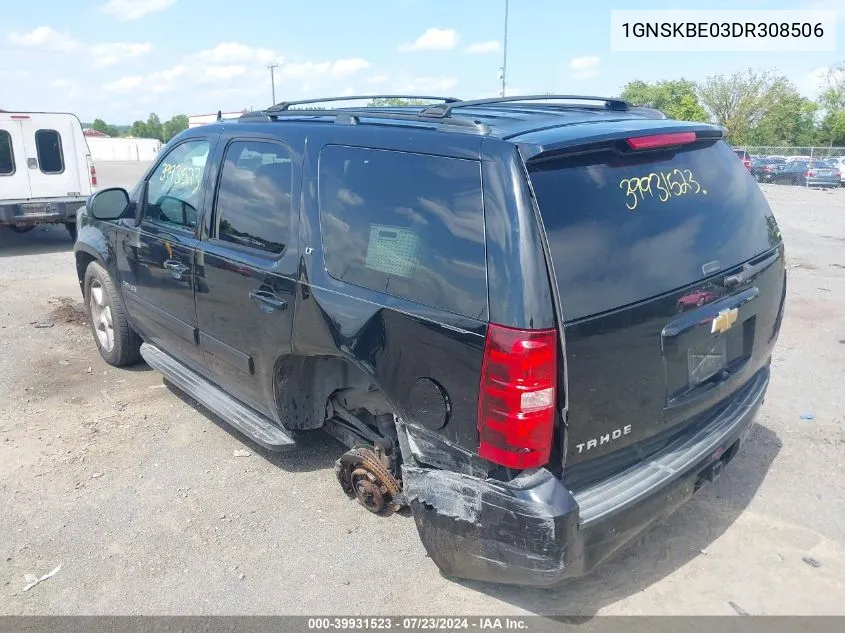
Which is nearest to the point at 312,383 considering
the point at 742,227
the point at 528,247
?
the point at 528,247

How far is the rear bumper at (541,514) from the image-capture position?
2377 mm

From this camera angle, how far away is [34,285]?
8.59m

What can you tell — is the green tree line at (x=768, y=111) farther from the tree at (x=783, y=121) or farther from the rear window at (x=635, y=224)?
the rear window at (x=635, y=224)

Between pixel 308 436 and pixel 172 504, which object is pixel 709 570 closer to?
pixel 308 436

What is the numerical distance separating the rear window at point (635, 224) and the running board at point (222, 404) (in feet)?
6.43

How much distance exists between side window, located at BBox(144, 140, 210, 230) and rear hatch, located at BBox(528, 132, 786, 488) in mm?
2421

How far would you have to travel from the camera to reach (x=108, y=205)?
15.1ft

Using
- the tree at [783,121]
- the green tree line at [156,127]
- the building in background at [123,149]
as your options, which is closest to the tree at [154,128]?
the green tree line at [156,127]

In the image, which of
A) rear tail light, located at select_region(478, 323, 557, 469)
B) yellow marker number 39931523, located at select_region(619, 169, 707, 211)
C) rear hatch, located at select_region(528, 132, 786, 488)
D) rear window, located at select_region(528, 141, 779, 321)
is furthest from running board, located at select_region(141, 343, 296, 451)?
yellow marker number 39931523, located at select_region(619, 169, 707, 211)

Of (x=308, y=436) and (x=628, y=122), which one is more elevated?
(x=628, y=122)

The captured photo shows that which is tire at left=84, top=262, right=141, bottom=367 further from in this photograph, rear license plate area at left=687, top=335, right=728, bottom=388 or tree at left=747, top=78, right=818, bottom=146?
tree at left=747, top=78, right=818, bottom=146

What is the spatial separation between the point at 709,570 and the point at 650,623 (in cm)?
50

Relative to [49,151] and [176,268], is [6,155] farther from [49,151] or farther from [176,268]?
[176,268]

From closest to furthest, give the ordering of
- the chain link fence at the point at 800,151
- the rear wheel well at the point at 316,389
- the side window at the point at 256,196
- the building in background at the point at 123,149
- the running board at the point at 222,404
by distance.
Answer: the rear wheel well at the point at 316,389, the side window at the point at 256,196, the running board at the point at 222,404, the chain link fence at the point at 800,151, the building in background at the point at 123,149
